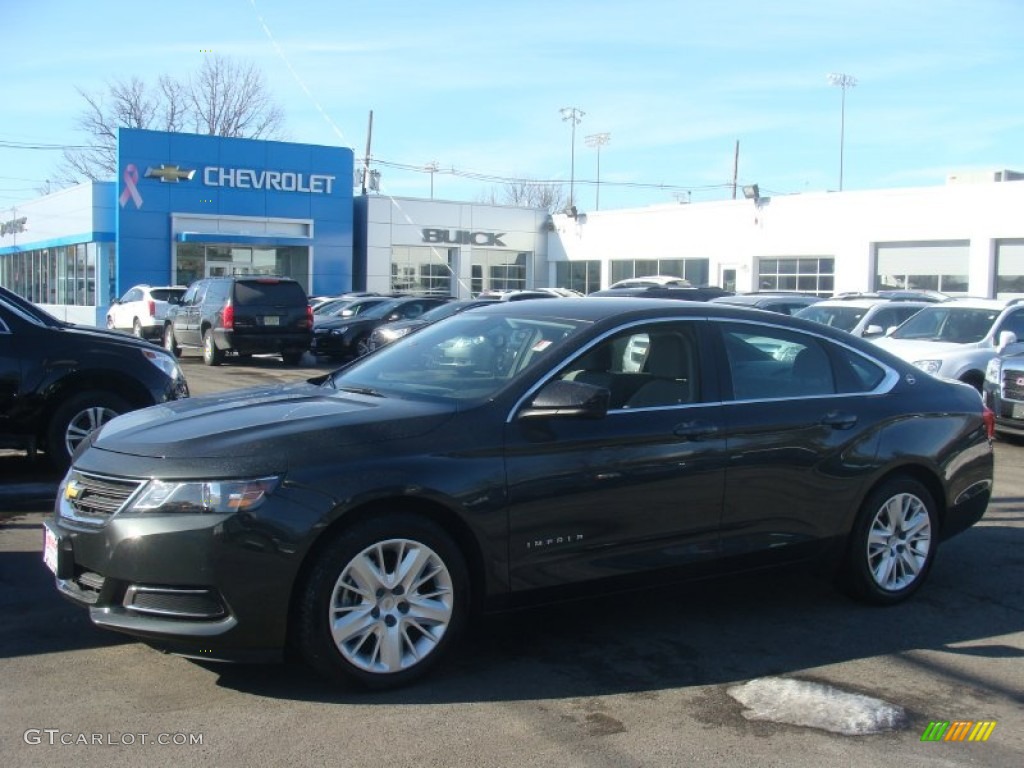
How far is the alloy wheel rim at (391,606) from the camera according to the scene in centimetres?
429

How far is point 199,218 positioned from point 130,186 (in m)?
2.67

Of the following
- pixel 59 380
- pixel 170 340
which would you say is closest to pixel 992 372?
pixel 59 380

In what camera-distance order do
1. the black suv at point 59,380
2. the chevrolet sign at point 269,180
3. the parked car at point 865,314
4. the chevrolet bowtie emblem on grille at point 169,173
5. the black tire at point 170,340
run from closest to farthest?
1. the black suv at point 59,380
2. the parked car at point 865,314
3. the black tire at point 170,340
4. the chevrolet bowtie emblem on grille at point 169,173
5. the chevrolet sign at point 269,180

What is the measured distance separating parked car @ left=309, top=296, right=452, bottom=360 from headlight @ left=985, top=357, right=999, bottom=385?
45.1 ft

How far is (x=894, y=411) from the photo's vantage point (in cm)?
584

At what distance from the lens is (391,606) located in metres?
4.37

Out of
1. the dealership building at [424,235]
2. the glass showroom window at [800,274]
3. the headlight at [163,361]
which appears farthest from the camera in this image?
the glass showroom window at [800,274]

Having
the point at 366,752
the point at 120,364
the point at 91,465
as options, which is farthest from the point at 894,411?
the point at 120,364

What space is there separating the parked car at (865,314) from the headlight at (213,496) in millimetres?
12219

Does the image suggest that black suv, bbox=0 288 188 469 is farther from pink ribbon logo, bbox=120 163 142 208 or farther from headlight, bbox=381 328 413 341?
pink ribbon logo, bbox=120 163 142 208

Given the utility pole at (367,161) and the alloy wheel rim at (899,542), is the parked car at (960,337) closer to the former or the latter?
the alloy wheel rim at (899,542)

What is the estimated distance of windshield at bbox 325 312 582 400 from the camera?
16.4ft

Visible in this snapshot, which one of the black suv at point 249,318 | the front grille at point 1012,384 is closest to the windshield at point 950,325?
the front grille at point 1012,384

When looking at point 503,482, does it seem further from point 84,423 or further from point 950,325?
point 950,325
